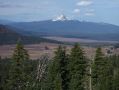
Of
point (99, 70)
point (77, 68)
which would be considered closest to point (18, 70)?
point (77, 68)

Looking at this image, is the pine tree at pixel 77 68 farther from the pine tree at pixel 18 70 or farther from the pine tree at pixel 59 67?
the pine tree at pixel 18 70

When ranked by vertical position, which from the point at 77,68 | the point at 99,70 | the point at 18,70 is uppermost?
the point at 18,70

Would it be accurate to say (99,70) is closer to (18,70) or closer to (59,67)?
(59,67)

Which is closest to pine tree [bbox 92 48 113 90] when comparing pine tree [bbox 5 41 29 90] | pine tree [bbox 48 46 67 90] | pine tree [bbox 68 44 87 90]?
pine tree [bbox 68 44 87 90]

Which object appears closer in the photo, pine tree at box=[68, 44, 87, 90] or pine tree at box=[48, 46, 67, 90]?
pine tree at box=[68, 44, 87, 90]

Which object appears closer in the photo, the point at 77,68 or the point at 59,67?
the point at 77,68

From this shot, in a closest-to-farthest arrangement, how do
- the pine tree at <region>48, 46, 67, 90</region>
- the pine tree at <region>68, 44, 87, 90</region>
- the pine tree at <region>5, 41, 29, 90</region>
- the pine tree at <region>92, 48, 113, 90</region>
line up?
the pine tree at <region>5, 41, 29, 90</region>
the pine tree at <region>68, 44, 87, 90</region>
the pine tree at <region>48, 46, 67, 90</region>
the pine tree at <region>92, 48, 113, 90</region>

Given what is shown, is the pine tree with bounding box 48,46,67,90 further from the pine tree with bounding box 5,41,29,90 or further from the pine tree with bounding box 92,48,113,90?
the pine tree with bounding box 5,41,29,90

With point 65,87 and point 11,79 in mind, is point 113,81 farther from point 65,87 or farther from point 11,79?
point 11,79

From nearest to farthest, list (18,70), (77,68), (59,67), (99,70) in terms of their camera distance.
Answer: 1. (18,70)
2. (77,68)
3. (59,67)
4. (99,70)
